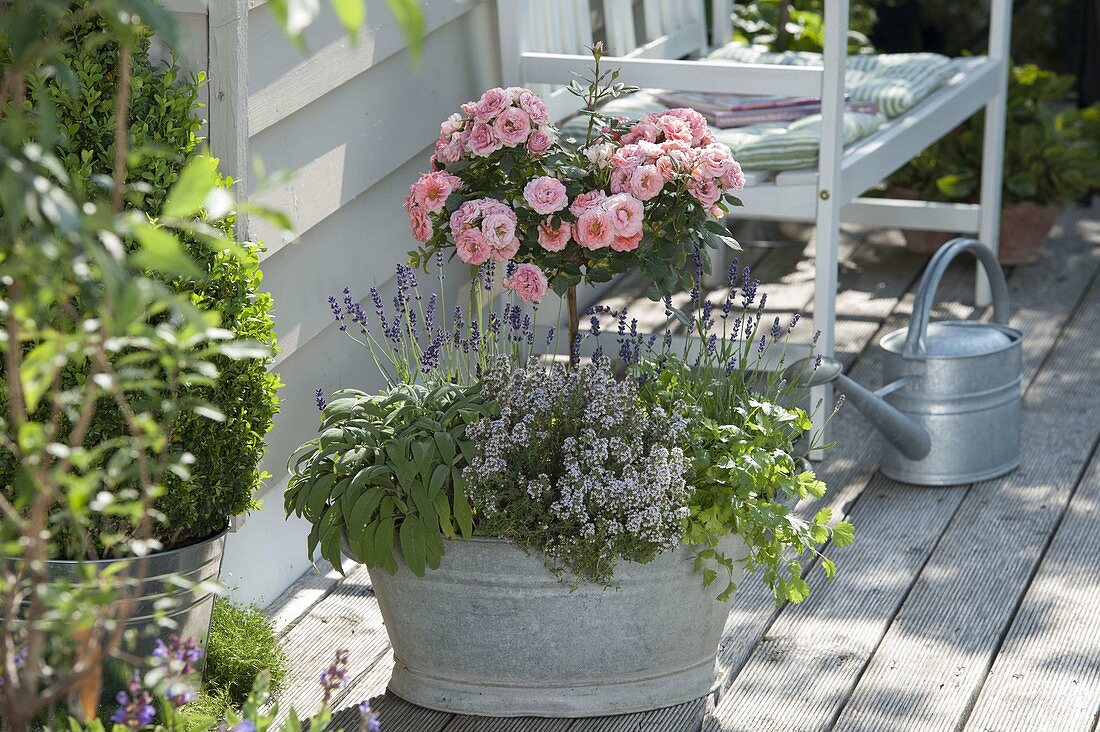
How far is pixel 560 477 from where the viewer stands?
205 cm

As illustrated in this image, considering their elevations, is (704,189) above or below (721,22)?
above

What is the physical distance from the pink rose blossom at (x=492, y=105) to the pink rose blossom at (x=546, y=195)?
137mm

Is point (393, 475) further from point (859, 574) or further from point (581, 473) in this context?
point (859, 574)

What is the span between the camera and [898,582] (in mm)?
2672

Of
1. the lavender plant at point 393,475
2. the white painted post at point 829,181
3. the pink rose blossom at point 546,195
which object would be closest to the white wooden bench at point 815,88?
the white painted post at point 829,181

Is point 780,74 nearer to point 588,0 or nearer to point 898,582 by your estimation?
point 588,0

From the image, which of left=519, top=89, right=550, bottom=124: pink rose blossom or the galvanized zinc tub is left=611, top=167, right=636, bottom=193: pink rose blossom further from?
the galvanized zinc tub

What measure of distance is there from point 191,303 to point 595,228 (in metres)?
0.62

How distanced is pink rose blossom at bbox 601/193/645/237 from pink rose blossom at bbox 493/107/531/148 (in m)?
0.19

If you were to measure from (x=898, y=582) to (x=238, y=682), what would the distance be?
123 cm

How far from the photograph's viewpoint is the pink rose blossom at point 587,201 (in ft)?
7.20

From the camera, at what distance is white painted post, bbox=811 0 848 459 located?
2979 mm

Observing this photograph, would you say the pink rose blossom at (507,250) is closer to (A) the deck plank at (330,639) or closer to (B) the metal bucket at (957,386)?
(A) the deck plank at (330,639)

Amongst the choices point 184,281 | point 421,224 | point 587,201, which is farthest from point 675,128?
point 184,281
